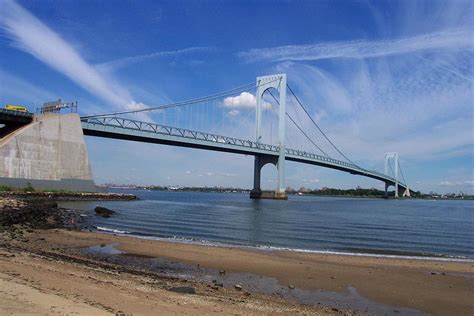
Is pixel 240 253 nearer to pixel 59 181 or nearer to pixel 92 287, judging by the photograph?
pixel 92 287

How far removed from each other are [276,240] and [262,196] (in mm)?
54890

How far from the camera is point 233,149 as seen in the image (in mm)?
61969

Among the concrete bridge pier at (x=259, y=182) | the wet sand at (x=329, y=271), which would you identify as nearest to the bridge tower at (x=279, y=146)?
the concrete bridge pier at (x=259, y=182)

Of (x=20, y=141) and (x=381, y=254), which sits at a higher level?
(x=20, y=141)

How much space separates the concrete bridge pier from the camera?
6869 cm

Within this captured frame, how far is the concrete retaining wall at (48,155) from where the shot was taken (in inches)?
1531

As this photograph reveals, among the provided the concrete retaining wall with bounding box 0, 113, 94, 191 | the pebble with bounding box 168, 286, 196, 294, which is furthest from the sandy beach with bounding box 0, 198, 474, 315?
the concrete retaining wall with bounding box 0, 113, 94, 191

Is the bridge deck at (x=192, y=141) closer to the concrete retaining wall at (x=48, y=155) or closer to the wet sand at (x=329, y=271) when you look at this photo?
the concrete retaining wall at (x=48, y=155)

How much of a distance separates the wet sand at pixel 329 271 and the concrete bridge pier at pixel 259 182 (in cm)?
5395

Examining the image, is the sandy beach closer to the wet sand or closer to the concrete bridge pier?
the wet sand

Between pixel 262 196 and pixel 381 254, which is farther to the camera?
pixel 262 196

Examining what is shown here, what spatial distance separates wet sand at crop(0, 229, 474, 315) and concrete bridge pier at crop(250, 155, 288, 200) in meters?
54.0

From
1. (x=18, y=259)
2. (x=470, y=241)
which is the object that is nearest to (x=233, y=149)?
(x=470, y=241)

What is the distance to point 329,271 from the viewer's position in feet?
34.0
